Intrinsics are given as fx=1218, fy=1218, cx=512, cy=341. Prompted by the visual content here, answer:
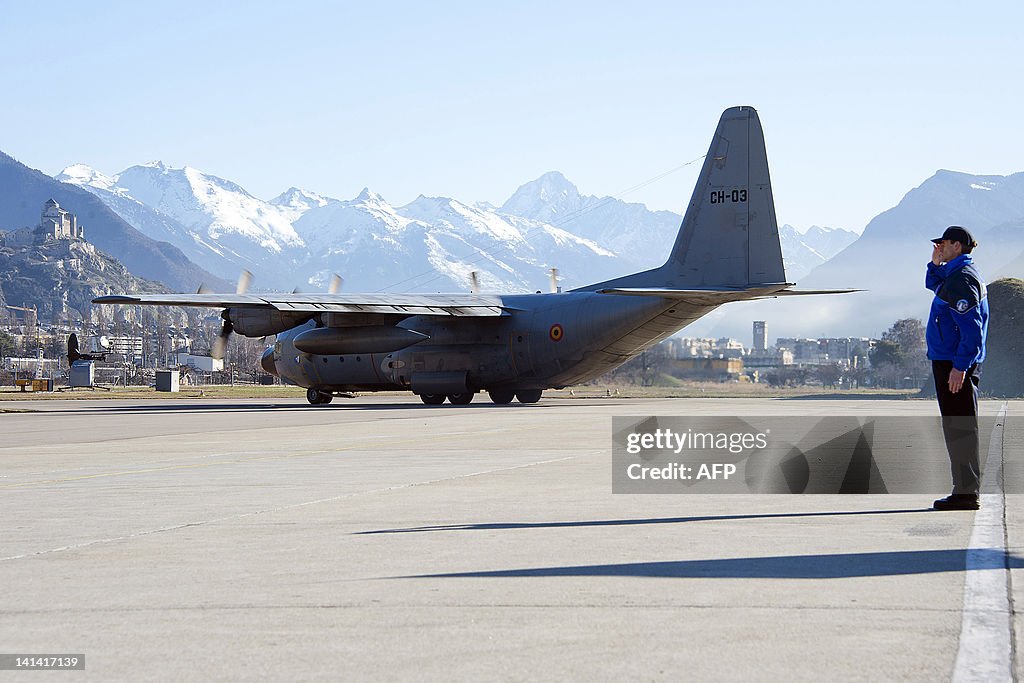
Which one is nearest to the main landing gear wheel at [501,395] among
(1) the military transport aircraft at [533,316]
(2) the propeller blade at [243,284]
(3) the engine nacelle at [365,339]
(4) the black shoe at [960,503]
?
(1) the military transport aircraft at [533,316]

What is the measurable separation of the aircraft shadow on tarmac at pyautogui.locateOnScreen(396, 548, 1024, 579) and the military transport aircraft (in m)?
30.5

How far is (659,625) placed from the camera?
→ 6.16 m

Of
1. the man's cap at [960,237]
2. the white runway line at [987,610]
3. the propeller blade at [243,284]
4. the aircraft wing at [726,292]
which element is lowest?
the white runway line at [987,610]

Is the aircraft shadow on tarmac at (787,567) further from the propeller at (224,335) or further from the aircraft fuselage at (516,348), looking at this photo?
the propeller at (224,335)

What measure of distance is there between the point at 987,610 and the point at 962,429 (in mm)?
4807

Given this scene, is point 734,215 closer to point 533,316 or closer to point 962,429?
point 533,316

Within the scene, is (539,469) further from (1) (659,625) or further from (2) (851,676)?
(2) (851,676)

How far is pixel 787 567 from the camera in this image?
7801 millimetres

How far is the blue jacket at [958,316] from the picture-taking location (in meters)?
11.0

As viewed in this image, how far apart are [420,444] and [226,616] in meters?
15.2

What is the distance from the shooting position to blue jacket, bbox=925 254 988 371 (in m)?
11.0

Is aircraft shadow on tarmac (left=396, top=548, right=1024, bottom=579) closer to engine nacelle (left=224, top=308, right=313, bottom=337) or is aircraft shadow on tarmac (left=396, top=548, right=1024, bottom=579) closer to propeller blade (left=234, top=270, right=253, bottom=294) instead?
engine nacelle (left=224, top=308, right=313, bottom=337)

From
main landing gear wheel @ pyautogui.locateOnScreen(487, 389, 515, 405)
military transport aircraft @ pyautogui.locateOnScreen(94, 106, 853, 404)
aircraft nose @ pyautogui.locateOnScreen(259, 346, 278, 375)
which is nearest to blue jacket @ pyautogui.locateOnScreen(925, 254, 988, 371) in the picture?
military transport aircraft @ pyautogui.locateOnScreen(94, 106, 853, 404)

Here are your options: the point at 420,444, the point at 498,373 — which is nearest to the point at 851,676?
the point at 420,444
